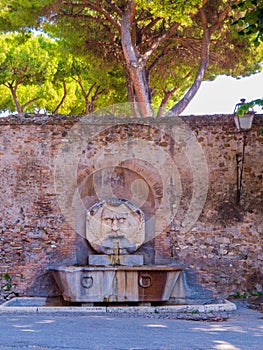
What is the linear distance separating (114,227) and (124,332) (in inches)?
144

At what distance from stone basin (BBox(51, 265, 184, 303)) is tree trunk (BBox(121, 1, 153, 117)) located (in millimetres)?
4673

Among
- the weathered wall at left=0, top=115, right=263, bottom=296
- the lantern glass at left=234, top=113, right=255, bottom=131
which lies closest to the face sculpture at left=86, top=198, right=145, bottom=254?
the weathered wall at left=0, top=115, right=263, bottom=296

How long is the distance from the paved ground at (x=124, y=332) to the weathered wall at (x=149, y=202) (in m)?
1.78

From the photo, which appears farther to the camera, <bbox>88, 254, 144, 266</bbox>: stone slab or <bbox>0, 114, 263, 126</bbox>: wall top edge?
<bbox>0, 114, 263, 126</bbox>: wall top edge

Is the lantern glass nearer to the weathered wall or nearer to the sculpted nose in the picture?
the weathered wall

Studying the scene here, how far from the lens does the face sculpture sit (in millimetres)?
9797

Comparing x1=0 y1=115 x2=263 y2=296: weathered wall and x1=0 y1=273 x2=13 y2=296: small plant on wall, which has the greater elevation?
x1=0 y1=115 x2=263 y2=296: weathered wall

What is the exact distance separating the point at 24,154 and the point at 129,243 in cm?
240

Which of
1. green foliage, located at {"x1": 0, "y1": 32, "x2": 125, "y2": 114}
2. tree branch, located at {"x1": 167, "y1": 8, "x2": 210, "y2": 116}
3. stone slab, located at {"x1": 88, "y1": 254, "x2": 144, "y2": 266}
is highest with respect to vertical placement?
green foliage, located at {"x1": 0, "y1": 32, "x2": 125, "y2": 114}

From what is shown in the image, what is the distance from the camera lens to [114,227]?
988 centimetres

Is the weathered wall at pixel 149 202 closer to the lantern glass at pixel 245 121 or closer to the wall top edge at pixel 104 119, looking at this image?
the wall top edge at pixel 104 119

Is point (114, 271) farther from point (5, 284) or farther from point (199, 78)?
point (199, 78)

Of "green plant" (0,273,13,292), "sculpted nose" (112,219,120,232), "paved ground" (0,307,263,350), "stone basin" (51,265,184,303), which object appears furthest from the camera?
"sculpted nose" (112,219,120,232)

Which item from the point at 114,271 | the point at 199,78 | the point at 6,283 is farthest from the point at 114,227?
the point at 199,78
